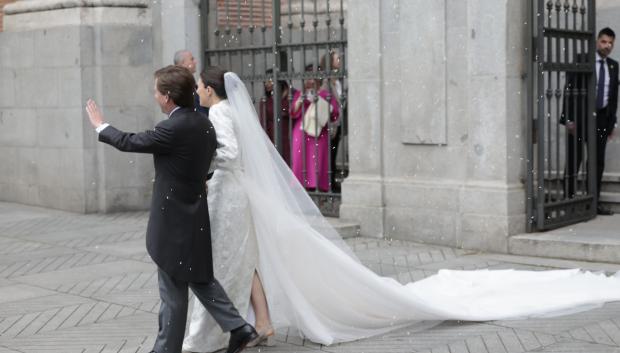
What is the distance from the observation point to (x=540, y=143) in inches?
398

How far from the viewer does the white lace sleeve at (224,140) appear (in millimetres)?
6609

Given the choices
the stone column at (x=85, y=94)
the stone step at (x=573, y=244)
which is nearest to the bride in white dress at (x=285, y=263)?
the stone step at (x=573, y=244)

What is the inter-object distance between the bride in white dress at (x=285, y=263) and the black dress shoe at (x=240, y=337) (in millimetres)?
311

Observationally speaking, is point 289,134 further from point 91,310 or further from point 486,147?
point 91,310

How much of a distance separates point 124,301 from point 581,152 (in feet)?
17.0

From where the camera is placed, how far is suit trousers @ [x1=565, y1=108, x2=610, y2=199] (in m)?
10.8

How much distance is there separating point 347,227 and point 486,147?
1.77 m

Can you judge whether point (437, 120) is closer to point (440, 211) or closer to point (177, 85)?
point (440, 211)

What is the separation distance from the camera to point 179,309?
6.13m

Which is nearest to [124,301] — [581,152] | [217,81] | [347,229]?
[217,81]

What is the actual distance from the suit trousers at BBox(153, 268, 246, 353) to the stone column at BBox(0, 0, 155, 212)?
7.67 meters

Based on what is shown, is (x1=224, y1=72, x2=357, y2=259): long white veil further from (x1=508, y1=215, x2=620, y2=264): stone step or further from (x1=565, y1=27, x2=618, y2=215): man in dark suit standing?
(x1=565, y1=27, x2=618, y2=215): man in dark suit standing

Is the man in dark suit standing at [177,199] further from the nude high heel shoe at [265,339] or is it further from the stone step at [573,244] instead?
the stone step at [573,244]

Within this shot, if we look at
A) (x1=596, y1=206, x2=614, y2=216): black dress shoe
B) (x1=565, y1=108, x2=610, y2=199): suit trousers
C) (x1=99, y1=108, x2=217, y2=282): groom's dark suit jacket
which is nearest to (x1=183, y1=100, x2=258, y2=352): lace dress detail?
(x1=99, y1=108, x2=217, y2=282): groom's dark suit jacket
